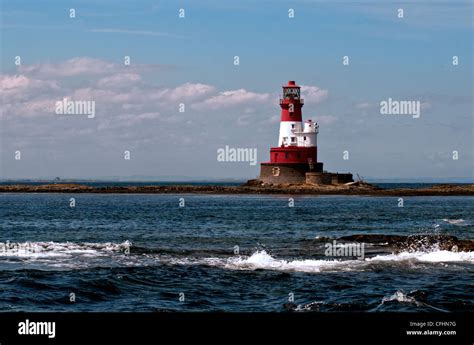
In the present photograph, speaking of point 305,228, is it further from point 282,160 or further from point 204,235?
point 282,160

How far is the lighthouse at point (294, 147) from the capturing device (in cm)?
9138

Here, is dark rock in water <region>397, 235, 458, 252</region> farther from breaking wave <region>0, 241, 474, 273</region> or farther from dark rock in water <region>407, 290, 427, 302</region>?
dark rock in water <region>407, 290, 427, 302</region>

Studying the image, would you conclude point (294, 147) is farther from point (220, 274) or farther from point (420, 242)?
point (220, 274)

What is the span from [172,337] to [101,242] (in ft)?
95.8

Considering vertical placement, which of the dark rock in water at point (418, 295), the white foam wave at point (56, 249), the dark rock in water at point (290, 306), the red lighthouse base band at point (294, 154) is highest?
the red lighthouse base band at point (294, 154)

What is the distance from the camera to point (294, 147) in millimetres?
91500

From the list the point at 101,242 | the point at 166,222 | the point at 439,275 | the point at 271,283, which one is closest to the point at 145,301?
the point at 271,283

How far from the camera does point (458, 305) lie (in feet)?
58.5

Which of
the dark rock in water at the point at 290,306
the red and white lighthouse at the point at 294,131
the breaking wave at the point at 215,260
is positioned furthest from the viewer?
the red and white lighthouse at the point at 294,131

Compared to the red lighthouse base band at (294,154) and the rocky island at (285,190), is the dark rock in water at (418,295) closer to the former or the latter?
the red lighthouse base band at (294,154)

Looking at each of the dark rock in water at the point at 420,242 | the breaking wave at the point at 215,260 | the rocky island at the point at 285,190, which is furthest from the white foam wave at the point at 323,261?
the rocky island at the point at 285,190

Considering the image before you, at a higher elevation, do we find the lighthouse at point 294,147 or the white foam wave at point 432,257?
the lighthouse at point 294,147

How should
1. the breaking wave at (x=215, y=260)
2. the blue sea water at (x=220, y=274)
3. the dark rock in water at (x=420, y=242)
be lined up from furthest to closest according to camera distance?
the dark rock in water at (x=420, y=242)
the breaking wave at (x=215, y=260)
the blue sea water at (x=220, y=274)

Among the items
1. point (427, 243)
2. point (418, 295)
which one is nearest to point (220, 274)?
point (418, 295)
